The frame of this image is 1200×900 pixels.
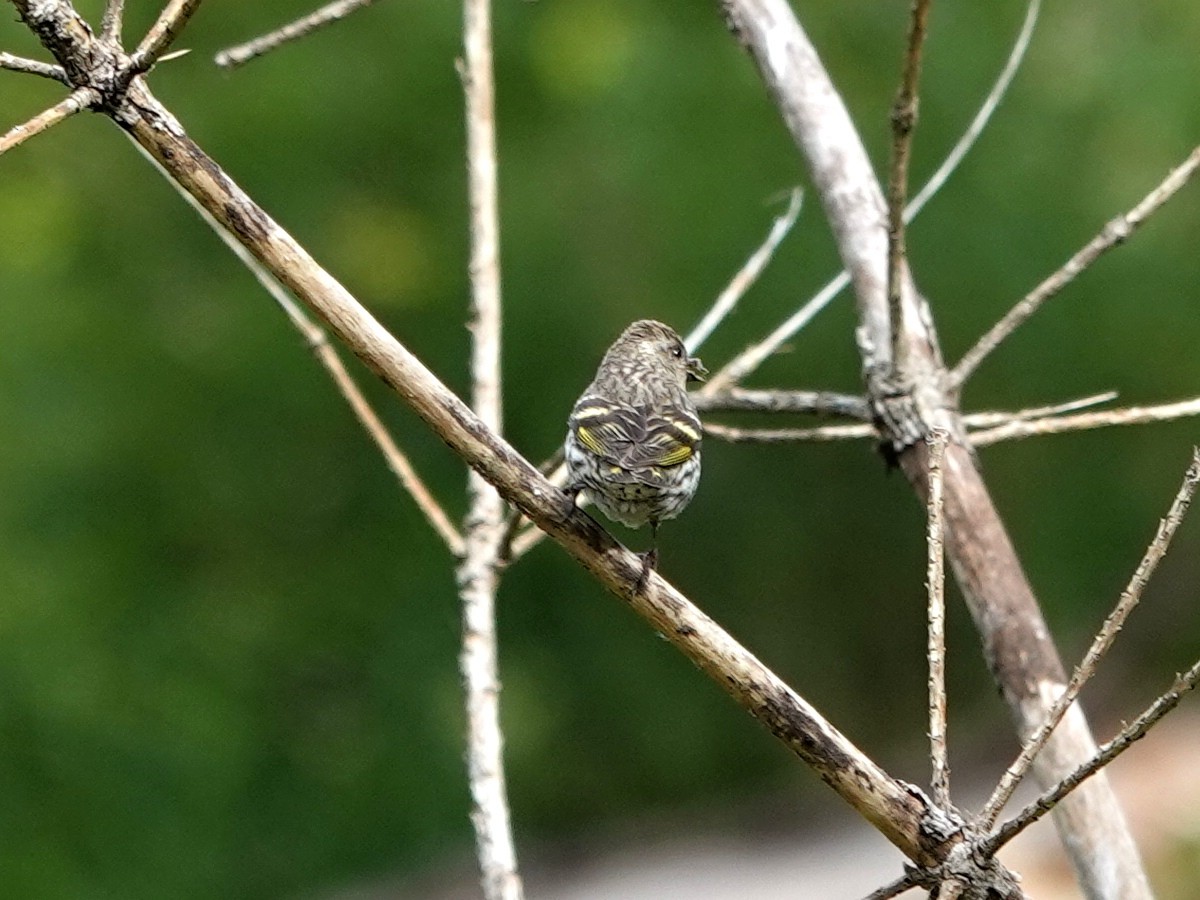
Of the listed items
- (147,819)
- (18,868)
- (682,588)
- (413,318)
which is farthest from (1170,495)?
(18,868)

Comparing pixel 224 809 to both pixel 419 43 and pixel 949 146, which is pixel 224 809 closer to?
pixel 419 43

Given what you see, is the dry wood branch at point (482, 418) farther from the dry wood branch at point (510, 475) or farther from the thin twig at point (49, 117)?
the thin twig at point (49, 117)

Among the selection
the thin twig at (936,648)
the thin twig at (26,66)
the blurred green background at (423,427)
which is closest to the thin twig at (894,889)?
the thin twig at (936,648)

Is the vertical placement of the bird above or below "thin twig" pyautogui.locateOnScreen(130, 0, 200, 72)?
above

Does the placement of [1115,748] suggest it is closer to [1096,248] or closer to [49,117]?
[1096,248]

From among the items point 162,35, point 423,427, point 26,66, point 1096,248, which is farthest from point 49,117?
point 423,427

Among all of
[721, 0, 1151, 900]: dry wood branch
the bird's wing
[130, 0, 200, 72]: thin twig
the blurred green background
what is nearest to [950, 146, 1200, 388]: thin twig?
[721, 0, 1151, 900]: dry wood branch

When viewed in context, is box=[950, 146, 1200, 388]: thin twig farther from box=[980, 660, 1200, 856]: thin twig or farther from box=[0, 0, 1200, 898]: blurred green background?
box=[0, 0, 1200, 898]: blurred green background
